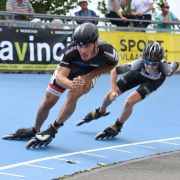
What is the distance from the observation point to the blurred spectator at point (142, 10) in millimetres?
17277

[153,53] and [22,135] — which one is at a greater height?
[153,53]

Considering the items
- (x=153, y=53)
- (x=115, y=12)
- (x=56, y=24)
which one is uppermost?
(x=153, y=53)

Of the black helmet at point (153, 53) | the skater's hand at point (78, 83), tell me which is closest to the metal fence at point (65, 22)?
the black helmet at point (153, 53)

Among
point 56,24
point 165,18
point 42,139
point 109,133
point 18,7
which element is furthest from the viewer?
point 165,18

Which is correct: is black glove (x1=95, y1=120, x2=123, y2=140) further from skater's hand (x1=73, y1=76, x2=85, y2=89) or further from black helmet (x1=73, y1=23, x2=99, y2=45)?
black helmet (x1=73, y1=23, x2=99, y2=45)

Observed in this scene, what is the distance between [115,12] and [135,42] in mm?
1573

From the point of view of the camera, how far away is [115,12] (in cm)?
1711

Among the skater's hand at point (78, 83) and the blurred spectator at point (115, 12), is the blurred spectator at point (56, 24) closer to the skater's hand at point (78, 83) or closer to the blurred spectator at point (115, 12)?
the blurred spectator at point (115, 12)

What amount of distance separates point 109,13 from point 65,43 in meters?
1.83

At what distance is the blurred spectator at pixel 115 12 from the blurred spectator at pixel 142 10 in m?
0.46

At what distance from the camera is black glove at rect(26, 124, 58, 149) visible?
278 inches

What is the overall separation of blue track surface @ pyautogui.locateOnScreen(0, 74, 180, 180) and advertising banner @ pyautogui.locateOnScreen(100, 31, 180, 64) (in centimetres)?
450

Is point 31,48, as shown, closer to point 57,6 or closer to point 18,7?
point 18,7

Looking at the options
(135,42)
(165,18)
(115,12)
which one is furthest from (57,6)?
(115,12)
